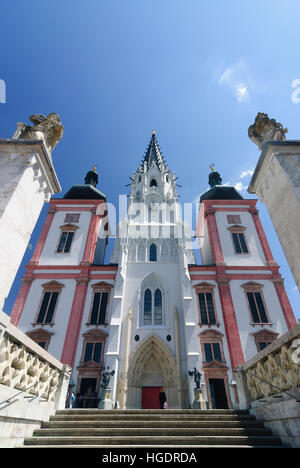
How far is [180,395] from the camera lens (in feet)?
48.3

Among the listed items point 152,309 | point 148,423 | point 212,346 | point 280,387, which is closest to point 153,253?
point 152,309

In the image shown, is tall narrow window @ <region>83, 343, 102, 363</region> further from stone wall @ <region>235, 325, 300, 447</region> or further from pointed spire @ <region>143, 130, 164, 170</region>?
pointed spire @ <region>143, 130, 164, 170</region>

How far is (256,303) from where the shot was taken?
17844mm

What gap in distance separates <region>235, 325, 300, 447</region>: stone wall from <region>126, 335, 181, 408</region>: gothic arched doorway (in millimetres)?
11187

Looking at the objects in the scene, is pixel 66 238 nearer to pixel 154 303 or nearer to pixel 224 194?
pixel 154 303

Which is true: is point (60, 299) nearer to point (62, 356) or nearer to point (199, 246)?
point (62, 356)

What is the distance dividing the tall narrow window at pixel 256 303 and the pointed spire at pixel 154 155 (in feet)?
73.3

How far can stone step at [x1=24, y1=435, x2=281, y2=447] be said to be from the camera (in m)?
4.39

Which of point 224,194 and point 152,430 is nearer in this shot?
point 152,430

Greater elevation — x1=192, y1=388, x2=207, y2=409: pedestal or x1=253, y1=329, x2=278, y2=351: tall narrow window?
x1=253, y1=329, x2=278, y2=351: tall narrow window

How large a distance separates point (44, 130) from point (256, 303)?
18.2 meters

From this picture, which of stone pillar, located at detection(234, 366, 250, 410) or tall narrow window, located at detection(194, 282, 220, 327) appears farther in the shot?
tall narrow window, located at detection(194, 282, 220, 327)

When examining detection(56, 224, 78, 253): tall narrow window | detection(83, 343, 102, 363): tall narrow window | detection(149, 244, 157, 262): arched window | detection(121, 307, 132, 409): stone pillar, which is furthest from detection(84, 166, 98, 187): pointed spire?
detection(83, 343, 102, 363): tall narrow window
